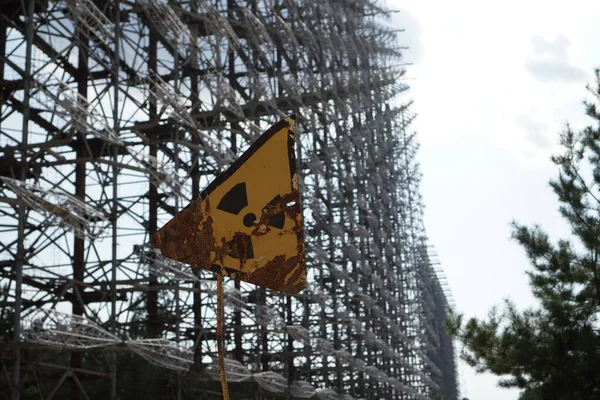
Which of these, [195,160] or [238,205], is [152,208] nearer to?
[195,160]

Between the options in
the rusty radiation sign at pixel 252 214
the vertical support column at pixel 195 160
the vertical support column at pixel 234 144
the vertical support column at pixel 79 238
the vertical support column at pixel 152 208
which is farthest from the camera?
the vertical support column at pixel 234 144

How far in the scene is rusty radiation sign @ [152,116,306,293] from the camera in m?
4.77

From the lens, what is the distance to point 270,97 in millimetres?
27078

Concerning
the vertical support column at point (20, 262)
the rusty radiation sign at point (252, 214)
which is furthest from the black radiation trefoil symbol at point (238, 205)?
the vertical support column at point (20, 262)

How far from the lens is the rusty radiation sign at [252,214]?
4.77 m

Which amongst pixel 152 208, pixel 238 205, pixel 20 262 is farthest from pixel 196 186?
pixel 238 205

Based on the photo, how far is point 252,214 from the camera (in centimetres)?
479

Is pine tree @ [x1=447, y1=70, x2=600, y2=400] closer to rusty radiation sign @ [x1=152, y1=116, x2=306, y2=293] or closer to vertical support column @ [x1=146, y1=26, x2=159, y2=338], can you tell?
rusty radiation sign @ [x1=152, y1=116, x2=306, y2=293]

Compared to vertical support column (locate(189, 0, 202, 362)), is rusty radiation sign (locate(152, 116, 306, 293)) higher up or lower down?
lower down

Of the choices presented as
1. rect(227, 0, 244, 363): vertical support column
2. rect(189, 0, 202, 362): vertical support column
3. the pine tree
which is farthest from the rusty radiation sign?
rect(227, 0, 244, 363): vertical support column

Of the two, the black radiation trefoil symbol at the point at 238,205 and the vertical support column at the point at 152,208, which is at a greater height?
the vertical support column at the point at 152,208

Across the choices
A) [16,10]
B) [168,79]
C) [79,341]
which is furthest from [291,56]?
[79,341]

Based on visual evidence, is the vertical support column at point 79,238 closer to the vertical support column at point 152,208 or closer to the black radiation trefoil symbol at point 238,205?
the vertical support column at point 152,208

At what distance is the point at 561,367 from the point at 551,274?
136 centimetres
